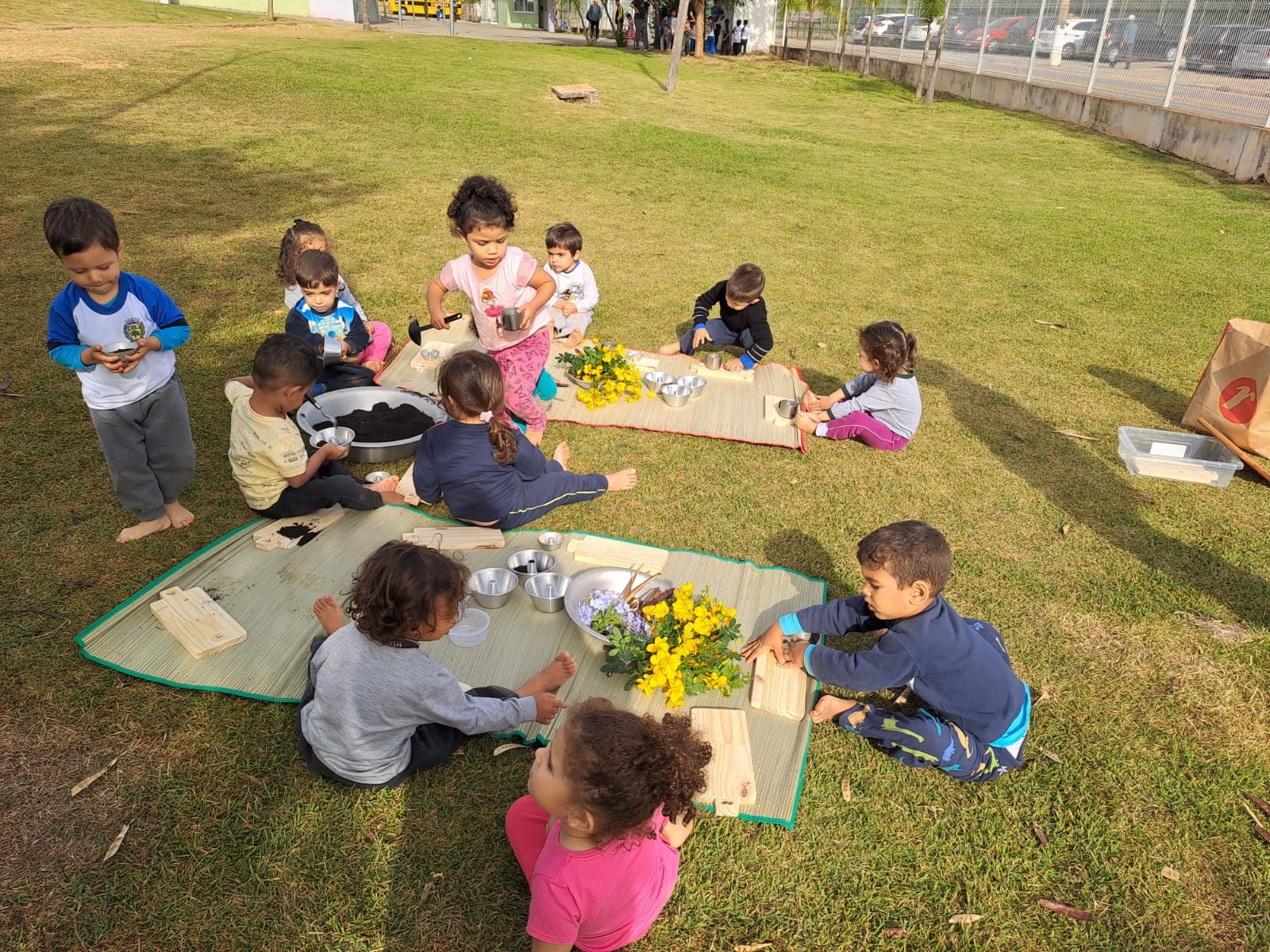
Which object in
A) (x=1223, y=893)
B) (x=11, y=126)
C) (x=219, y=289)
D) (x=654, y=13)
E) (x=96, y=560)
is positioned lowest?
(x=1223, y=893)

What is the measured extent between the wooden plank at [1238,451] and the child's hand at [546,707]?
564 cm

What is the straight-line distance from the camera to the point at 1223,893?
3037 millimetres

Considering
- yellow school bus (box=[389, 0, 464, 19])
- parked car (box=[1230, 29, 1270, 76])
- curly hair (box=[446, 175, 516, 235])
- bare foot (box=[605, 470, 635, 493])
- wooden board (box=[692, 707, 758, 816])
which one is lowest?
wooden board (box=[692, 707, 758, 816])

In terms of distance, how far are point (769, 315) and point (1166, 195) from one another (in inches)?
426

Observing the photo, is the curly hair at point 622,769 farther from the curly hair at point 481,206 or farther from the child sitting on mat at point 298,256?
the child sitting on mat at point 298,256

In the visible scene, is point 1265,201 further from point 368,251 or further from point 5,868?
point 5,868

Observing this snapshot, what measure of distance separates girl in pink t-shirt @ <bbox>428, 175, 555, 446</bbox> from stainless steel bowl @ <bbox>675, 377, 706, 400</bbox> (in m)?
1.22

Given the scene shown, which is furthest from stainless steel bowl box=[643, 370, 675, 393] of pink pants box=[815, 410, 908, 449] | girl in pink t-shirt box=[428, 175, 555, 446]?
pink pants box=[815, 410, 908, 449]

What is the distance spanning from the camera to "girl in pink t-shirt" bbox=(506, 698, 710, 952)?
2.17 m

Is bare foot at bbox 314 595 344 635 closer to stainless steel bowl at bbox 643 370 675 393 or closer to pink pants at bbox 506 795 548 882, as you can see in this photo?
pink pants at bbox 506 795 548 882

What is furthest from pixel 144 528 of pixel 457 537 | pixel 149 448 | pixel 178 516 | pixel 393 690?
pixel 393 690

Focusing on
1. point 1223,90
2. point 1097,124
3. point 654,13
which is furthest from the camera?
point 654,13

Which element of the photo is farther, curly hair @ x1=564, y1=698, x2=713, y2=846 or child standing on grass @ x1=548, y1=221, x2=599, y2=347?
child standing on grass @ x1=548, y1=221, x2=599, y2=347

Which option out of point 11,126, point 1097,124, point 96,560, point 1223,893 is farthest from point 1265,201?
point 11,126
